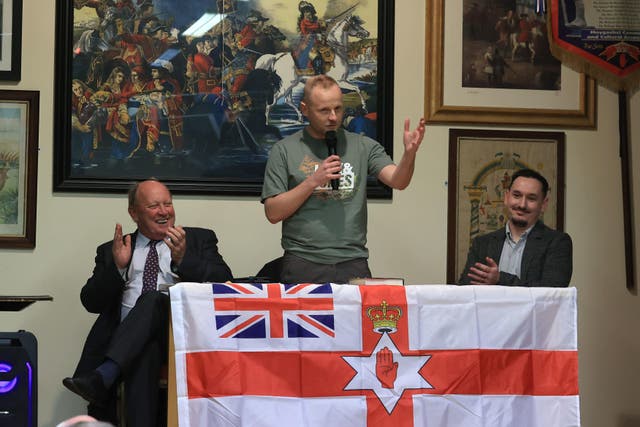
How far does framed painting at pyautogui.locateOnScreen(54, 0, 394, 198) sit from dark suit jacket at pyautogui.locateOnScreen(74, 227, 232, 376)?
63 centimetres

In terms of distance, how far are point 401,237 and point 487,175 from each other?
0.55 meters

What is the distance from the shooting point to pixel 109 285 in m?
4.11

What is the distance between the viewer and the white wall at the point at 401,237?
479 centimetres

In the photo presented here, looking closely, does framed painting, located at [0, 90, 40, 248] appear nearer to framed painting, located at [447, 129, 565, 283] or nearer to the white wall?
the white wall

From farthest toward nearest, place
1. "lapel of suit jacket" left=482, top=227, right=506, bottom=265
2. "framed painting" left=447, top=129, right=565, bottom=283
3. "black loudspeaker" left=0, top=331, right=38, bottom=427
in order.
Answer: "framed painting" left=447, top=129, right=565, bottom=283
"lapel of suit jacket" left=482, top=227, right=506, bottom=265
"black loudspeaker" left=0, top=331, right=38, bottom=427

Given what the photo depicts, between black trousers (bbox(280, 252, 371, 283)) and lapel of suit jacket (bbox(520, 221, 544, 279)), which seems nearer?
black trousers (bbox(280, 252, 371, 283))

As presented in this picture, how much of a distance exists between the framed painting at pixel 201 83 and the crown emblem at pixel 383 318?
1.51 meters

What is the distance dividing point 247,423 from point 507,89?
2478 mm

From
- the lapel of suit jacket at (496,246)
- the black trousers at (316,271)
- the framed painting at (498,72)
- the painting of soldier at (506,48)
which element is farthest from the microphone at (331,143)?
the painting of soldier at (506,48)

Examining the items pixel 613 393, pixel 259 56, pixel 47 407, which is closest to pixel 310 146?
pixel 259 56

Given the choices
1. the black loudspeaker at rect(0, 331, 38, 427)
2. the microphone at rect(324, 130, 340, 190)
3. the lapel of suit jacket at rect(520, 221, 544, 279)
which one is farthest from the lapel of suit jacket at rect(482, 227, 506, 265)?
the black loudspeaker at rect(0, 331, 38, 427)

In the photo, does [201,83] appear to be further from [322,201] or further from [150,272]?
[322,201]

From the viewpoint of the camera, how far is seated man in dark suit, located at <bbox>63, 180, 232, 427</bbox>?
367 centimetres

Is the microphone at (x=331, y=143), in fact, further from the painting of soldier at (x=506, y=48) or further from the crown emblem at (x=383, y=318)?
the painting of soldier at (x=506, y=48)
